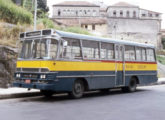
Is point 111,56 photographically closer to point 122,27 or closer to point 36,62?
point 36,62

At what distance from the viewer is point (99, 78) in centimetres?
1370

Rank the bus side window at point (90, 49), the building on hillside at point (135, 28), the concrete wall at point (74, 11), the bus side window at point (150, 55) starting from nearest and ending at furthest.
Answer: the bus side window at point (90, 49) < the bus side window at point (150, 55) < the building on hillside at point (135, 28) < the concrete wall at point (74, 11)

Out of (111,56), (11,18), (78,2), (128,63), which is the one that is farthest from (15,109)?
(78,2)

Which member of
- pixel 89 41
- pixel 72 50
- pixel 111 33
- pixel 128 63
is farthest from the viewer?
pixel 111 33

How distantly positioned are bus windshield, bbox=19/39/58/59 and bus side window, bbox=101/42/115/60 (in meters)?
3.26

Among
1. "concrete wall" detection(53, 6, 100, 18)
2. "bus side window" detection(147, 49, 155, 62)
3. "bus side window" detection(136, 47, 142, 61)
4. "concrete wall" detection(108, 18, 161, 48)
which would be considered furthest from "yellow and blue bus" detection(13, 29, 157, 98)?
"concrete wall" detection(53, 6, 100, 18)

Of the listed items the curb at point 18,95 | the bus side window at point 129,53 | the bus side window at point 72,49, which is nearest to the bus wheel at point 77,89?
the bus side window at point 72,49

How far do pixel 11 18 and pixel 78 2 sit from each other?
279 feet

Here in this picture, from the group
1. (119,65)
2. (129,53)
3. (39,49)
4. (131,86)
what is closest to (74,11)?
(129,53)

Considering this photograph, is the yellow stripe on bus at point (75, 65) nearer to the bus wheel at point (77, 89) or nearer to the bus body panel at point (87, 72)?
the bus body panel at point (87, 72)

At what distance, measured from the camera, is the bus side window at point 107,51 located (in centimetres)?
→ 1405

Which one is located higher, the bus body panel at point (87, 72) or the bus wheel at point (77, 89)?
the bus body panel at point (87, 72)

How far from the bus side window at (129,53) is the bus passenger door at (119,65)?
15.9 inches

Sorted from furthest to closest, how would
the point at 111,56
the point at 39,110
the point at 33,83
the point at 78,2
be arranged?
the point at 78,2 → the point at 111,56 → the point at 33,83 → the point at 39,110
